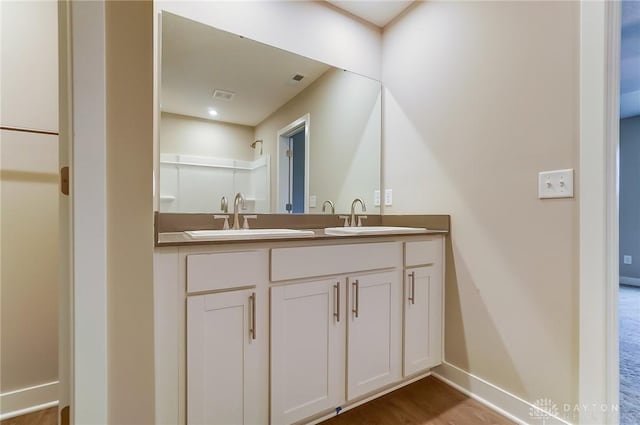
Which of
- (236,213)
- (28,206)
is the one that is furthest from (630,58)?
(28,206)

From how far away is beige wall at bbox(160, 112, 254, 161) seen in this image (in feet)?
5.23

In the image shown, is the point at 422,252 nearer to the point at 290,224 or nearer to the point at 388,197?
the point at 388,197

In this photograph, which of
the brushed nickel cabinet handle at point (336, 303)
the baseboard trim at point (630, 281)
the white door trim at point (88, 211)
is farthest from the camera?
the baseboard trim at point (630, 281)

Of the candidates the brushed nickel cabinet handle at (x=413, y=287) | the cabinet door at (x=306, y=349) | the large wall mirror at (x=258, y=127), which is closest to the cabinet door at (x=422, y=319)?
the brushed nickel cabinet handle at (x=413, y=287)

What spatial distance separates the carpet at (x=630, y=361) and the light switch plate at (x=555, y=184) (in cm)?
107

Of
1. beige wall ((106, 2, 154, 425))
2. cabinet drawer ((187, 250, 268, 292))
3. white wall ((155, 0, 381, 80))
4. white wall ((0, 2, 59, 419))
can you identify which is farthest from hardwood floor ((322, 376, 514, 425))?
white wall ((155, 0, 381, 80))

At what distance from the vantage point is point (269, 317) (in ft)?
3.92

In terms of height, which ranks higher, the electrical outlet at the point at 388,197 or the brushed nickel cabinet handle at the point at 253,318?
the electrical outlet at the point at 388,197

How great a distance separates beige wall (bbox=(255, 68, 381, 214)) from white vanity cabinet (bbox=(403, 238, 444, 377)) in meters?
0.64

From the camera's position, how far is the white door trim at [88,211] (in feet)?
2.21

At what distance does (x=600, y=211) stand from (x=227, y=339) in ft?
4.95

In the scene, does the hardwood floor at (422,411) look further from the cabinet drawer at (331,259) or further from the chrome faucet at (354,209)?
the chrome faucet at (354,209)

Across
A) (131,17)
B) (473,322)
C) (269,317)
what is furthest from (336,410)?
(131,17)

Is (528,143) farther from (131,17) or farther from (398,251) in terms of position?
(131,17)
